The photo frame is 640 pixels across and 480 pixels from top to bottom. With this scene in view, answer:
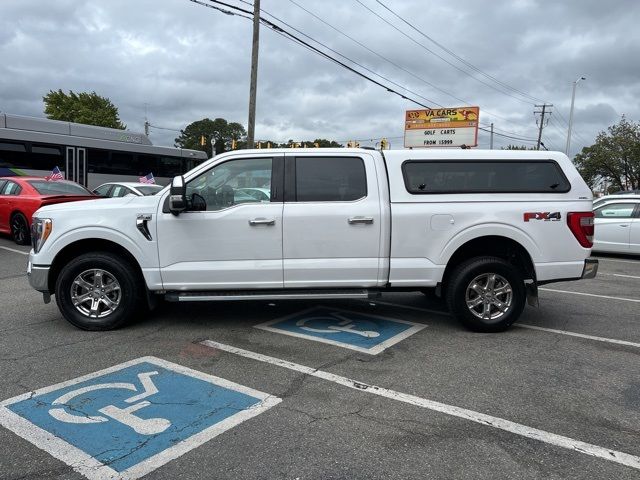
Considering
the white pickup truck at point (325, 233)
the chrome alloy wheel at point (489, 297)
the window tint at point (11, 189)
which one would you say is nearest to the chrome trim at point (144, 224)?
the white pickup truck at point (325, 233)

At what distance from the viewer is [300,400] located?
377cm

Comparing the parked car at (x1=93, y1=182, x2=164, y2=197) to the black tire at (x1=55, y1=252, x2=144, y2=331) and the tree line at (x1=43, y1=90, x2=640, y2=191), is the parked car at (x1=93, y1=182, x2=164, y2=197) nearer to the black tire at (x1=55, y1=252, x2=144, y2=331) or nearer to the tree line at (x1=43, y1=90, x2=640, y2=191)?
the black tire at (x1=55, y1=252, x2=144, y2=331)

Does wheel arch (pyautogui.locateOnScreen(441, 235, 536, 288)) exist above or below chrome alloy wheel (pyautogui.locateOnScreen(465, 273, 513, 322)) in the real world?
above

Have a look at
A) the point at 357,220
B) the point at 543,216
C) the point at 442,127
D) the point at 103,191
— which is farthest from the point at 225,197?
the point at 442,127

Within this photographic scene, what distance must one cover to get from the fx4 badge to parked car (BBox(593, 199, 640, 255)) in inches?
308

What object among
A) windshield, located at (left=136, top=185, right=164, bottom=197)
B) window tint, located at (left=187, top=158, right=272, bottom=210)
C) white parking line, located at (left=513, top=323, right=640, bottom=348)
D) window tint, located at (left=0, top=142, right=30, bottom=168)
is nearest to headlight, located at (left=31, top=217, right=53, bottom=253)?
window tint, located at (left=187, top=158, right=272, bottom=210)

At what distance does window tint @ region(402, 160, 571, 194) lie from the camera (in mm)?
5445

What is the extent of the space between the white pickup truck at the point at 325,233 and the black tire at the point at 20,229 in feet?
22.5

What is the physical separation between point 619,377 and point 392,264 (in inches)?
89.0

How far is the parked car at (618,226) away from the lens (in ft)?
38.4

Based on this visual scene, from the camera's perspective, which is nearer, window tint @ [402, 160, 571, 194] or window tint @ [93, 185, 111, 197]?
window tint @ [402, 160, 571, 194]

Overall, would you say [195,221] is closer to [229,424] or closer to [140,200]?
[140,200]

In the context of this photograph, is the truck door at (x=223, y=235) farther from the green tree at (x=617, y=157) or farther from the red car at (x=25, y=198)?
the green tree at (x=617, y=157)

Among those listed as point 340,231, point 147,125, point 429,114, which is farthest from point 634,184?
point 147,125
